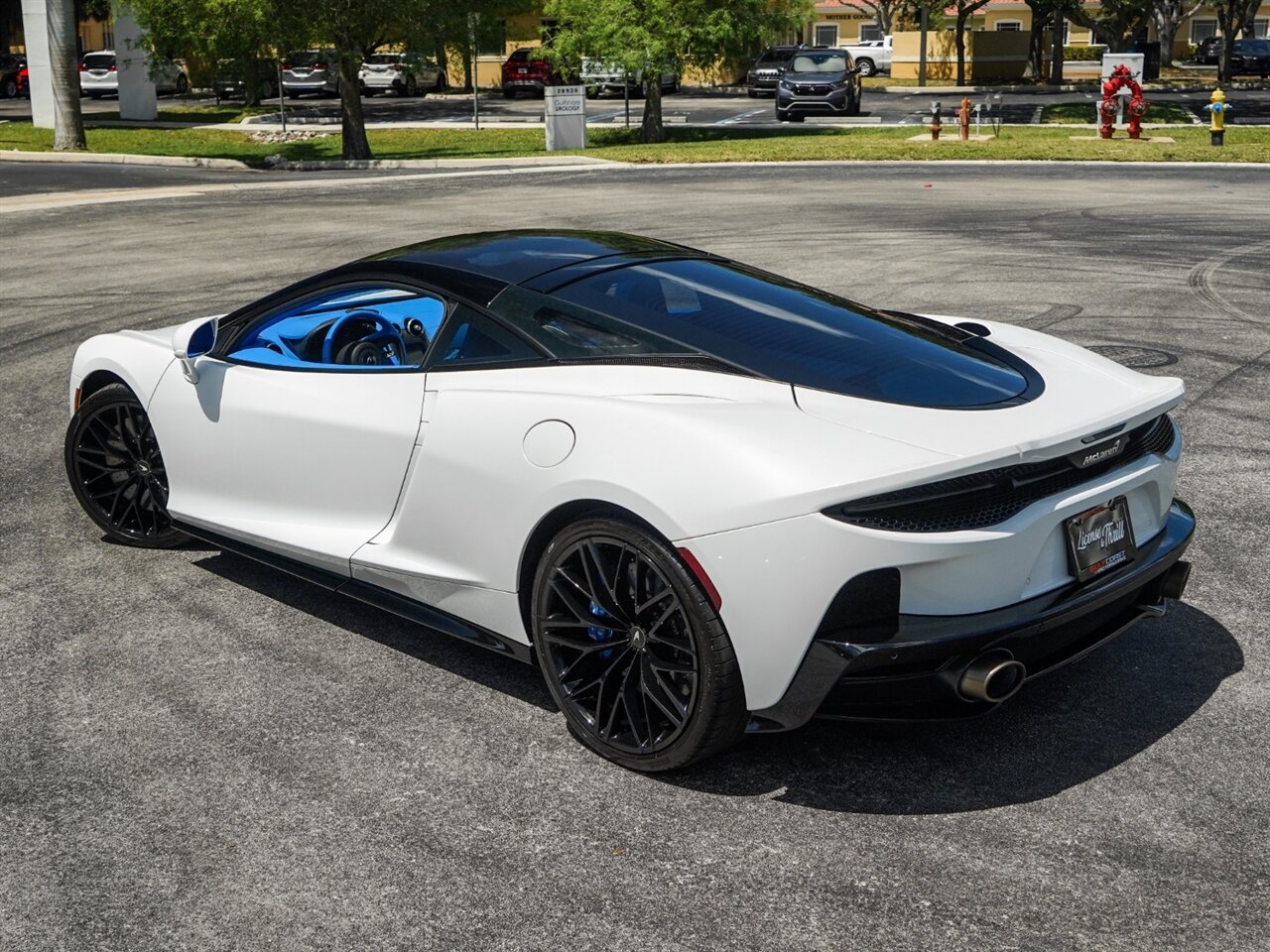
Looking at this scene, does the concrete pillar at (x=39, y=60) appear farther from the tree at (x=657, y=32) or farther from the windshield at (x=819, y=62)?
the windshield at (x=819, y=62)

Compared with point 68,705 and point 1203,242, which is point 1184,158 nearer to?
point 1203,242

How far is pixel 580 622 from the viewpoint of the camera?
4.20m

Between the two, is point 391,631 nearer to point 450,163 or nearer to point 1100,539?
point 1100,539

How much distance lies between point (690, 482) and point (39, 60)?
3966 centimetres

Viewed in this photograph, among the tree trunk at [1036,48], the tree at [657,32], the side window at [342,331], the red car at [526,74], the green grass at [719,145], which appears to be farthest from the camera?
the tree trunk at [1036,48]

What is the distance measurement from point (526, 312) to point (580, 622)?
1.04 m

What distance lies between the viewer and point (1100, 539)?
417 centimetres

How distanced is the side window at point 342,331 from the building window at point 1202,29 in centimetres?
9721

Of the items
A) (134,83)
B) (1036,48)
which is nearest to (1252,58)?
(1036,48)

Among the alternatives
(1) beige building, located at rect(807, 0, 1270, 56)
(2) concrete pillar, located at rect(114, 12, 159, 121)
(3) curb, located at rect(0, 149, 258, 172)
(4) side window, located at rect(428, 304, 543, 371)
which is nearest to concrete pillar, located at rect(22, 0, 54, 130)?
(2) concrete pillar, located at rect(114, 12, 159, 121)

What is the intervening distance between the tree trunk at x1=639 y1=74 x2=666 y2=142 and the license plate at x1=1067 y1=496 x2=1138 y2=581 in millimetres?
29182

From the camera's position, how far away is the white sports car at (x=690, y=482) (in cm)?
376

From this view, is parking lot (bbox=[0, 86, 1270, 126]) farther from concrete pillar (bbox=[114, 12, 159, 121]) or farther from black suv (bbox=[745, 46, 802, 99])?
concrete pillar (bbox=[114, 12, 159, 121])

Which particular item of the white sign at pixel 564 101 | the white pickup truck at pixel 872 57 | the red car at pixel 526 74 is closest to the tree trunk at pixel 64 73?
the white sign at pixel 564 101
